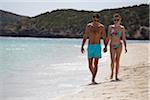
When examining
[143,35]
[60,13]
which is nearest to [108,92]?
[143,35]

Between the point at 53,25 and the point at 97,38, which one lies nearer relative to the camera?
the point at 97,38

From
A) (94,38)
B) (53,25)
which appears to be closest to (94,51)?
(94,38)

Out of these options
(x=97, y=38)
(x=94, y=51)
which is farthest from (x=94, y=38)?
(x=94, y=51)

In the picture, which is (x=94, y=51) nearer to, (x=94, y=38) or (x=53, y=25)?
(x=94, y=38)

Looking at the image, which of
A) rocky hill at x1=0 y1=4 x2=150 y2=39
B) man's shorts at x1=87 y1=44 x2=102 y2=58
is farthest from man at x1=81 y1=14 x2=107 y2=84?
rocky hill at x1=0 y1=4 x2=150 y2=39

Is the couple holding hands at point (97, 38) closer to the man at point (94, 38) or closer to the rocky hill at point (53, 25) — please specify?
the man at point (94, 38)

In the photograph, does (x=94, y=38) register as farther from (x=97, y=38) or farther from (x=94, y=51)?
(x=94, y=51)

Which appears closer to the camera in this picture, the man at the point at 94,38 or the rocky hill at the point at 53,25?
the man at the point at 94,38

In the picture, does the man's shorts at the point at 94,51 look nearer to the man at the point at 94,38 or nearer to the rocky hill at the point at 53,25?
the man at the point at 94,38

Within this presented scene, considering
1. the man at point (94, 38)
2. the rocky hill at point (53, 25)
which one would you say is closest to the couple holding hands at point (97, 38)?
the man at point (94, 38)

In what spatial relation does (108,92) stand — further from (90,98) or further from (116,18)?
(116,18)

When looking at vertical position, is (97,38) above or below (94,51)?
above

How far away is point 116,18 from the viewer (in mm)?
6582

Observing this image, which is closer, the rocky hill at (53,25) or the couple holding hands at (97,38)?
the couple holding hands at (97,38)
